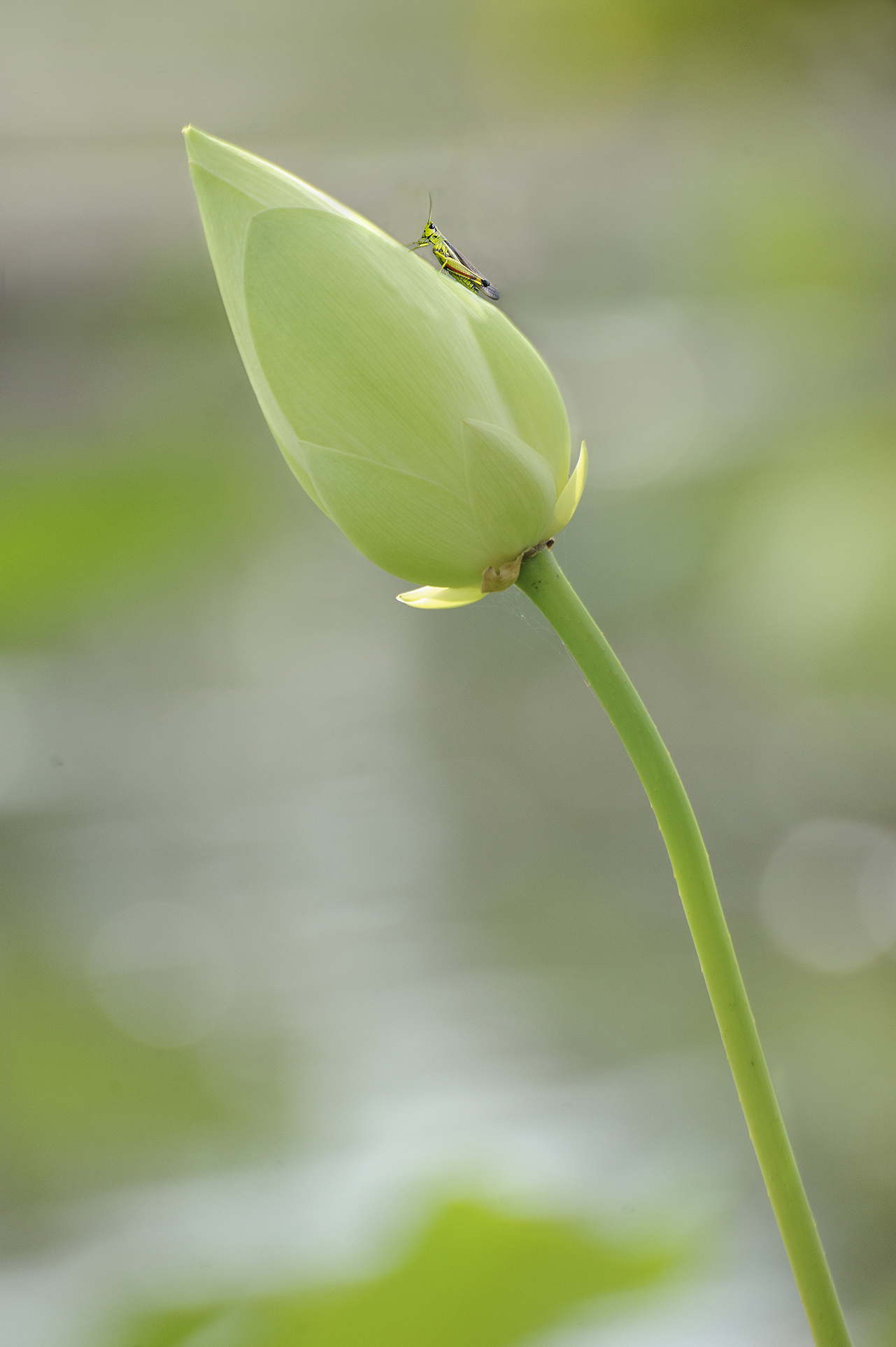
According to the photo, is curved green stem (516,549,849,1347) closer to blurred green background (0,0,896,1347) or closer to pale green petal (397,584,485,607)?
pale green petal (397,584,485,607)

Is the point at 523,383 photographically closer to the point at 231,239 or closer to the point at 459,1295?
the point at 231,239

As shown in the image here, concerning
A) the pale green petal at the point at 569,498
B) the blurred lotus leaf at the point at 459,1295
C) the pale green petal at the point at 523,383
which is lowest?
the blurred lotus leaf at the point at 459,1295

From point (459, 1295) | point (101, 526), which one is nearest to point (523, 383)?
point (459, 1295)

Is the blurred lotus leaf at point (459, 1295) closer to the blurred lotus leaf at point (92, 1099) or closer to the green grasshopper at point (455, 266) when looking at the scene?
the blurred lotus leaf at point (92, 1099)

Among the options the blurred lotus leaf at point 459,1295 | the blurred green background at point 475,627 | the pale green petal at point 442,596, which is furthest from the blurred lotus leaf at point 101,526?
the pale green petal at point 442,596

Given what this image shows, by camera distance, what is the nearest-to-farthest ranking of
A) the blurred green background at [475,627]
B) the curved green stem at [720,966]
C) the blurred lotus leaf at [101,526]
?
the curved green stem at [720,966]
the blurred green background at [475,627]
the blurred lotus leaf at [101,526]

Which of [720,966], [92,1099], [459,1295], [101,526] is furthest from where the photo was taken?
[101,526]

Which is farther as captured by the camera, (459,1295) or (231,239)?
(459,1295)
